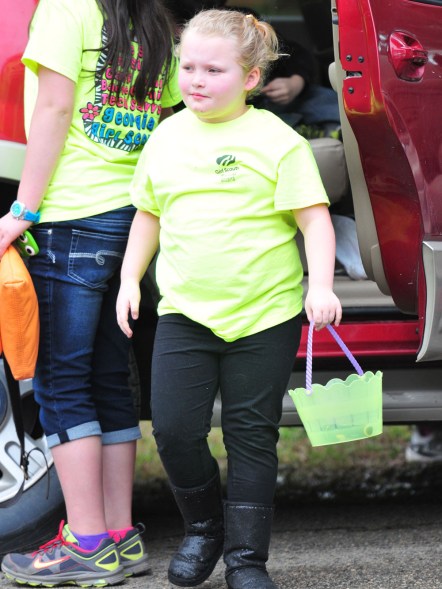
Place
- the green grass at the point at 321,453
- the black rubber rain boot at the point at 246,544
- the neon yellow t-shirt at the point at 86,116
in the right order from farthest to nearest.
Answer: the green grass at the point at 321,453 < the neon yellow t-shirt at the point at 86,116 < the black rubber rain boot at the point at 246,544

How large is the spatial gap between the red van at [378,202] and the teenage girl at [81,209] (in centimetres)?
14

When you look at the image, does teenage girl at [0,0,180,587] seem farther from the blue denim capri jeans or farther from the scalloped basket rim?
the scalloped basket rim

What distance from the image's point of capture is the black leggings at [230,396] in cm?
268

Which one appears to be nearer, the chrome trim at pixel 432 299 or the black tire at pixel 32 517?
the chrome trim at pixel 432 299

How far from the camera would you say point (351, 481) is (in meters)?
4.41

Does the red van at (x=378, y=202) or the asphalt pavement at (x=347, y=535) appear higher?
the red van at (x=378, y=202)

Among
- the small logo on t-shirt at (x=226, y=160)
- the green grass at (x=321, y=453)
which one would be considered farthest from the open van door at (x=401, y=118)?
the green grass at (x=321, y=453)

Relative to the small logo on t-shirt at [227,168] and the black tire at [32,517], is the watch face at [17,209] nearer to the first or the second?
the small logo on t-shirt at [227,168]

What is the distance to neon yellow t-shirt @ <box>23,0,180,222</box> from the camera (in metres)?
2.76

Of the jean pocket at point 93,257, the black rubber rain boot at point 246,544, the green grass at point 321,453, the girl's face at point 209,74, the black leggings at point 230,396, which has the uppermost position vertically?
the girl's face at point 209,74

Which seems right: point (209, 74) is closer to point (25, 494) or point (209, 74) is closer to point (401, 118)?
point (401, 118)

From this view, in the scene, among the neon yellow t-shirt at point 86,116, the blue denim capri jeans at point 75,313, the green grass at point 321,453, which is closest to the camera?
the neon yellow t-shirt at point 86,116

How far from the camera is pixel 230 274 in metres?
2.62

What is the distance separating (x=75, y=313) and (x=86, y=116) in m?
0.48
